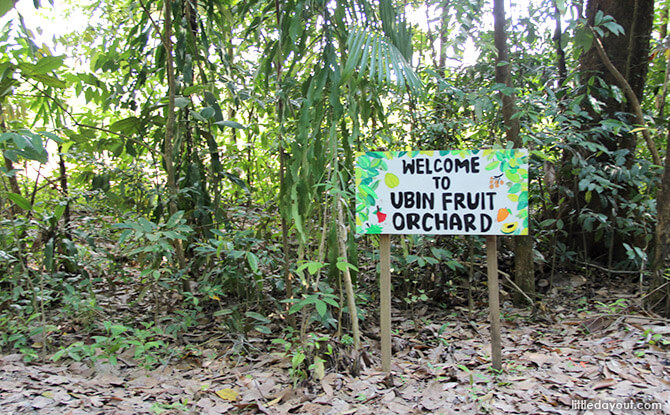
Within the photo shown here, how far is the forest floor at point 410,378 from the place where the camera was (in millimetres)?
2283

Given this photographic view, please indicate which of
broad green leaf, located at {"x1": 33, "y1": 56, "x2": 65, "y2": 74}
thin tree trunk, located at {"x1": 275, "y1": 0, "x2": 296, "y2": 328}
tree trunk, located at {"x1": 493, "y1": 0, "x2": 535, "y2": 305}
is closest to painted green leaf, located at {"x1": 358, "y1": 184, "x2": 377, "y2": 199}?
thin tree trunk, located at {"x1": 275, "y1": 0, "x2": 296, "y2": 328}

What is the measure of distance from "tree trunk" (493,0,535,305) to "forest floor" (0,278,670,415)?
38 cm

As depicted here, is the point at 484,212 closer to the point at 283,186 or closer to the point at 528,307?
the point at 283,186

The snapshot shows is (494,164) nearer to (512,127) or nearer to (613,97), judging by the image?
(512,127)

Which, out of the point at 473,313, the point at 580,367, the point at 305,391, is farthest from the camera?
the point at 473,313

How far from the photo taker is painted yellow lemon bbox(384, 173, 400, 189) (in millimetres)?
Answer: 2625

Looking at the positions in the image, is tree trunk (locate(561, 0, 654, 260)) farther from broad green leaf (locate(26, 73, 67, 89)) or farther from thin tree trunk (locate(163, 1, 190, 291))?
broad green leaf (locate(26, 73, 67, 89))

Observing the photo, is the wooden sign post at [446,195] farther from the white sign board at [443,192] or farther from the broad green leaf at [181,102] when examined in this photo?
the broad green leaf at [181,102]

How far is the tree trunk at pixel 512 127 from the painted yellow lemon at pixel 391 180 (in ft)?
3.62

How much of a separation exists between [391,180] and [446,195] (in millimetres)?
295

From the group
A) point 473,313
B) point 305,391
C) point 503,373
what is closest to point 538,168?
point 473,313

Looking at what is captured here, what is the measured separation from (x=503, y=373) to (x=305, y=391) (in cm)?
106

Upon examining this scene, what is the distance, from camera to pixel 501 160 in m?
2.56

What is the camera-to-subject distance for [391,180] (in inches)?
103
